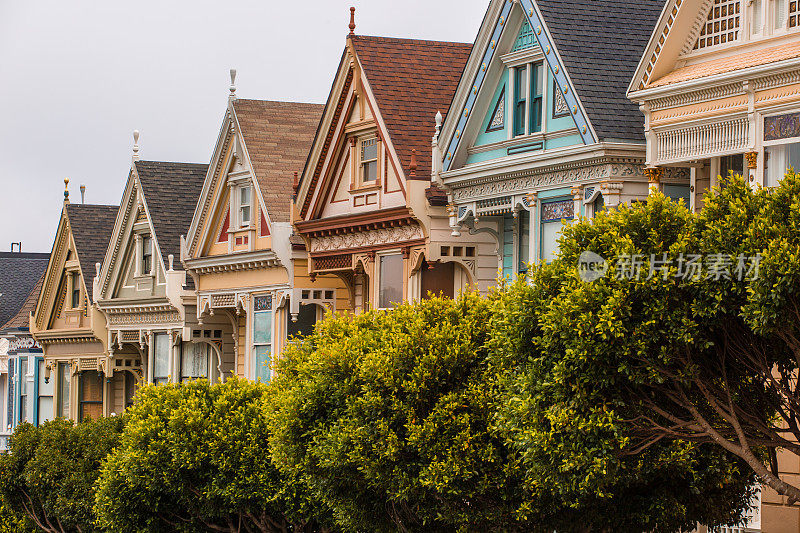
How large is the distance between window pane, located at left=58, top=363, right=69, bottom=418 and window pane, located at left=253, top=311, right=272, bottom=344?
16148 mm

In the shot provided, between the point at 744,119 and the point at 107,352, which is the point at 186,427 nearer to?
the point at 744,119

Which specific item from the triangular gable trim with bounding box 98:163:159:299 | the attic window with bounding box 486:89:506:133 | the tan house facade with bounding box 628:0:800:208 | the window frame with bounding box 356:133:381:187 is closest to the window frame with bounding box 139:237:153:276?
the triangular gable trim with bounding box 98:163:159:299

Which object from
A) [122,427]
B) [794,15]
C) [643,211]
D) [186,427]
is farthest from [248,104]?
[643,211]

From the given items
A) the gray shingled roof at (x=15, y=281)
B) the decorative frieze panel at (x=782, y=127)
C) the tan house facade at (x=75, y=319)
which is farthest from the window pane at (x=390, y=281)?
the gray shingled roof at (x=15, y=281)

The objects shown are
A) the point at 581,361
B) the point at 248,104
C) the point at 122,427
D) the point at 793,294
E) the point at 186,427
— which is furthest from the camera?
the point at 248,104

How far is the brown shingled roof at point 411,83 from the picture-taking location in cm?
3206

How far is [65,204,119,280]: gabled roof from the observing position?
50.0m

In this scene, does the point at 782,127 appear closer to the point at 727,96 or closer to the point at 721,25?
the point at 727,96

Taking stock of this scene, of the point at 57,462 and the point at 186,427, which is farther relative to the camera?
the point at 57,462

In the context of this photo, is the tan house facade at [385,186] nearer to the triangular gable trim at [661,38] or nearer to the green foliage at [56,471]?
the triangular gable trim at [661,38]

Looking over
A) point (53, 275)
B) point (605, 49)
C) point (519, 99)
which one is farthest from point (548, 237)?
point (53, 275)

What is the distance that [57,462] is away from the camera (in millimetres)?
36406

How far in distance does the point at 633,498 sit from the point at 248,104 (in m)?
21.4

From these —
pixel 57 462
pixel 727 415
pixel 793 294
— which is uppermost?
pixel 793 294
